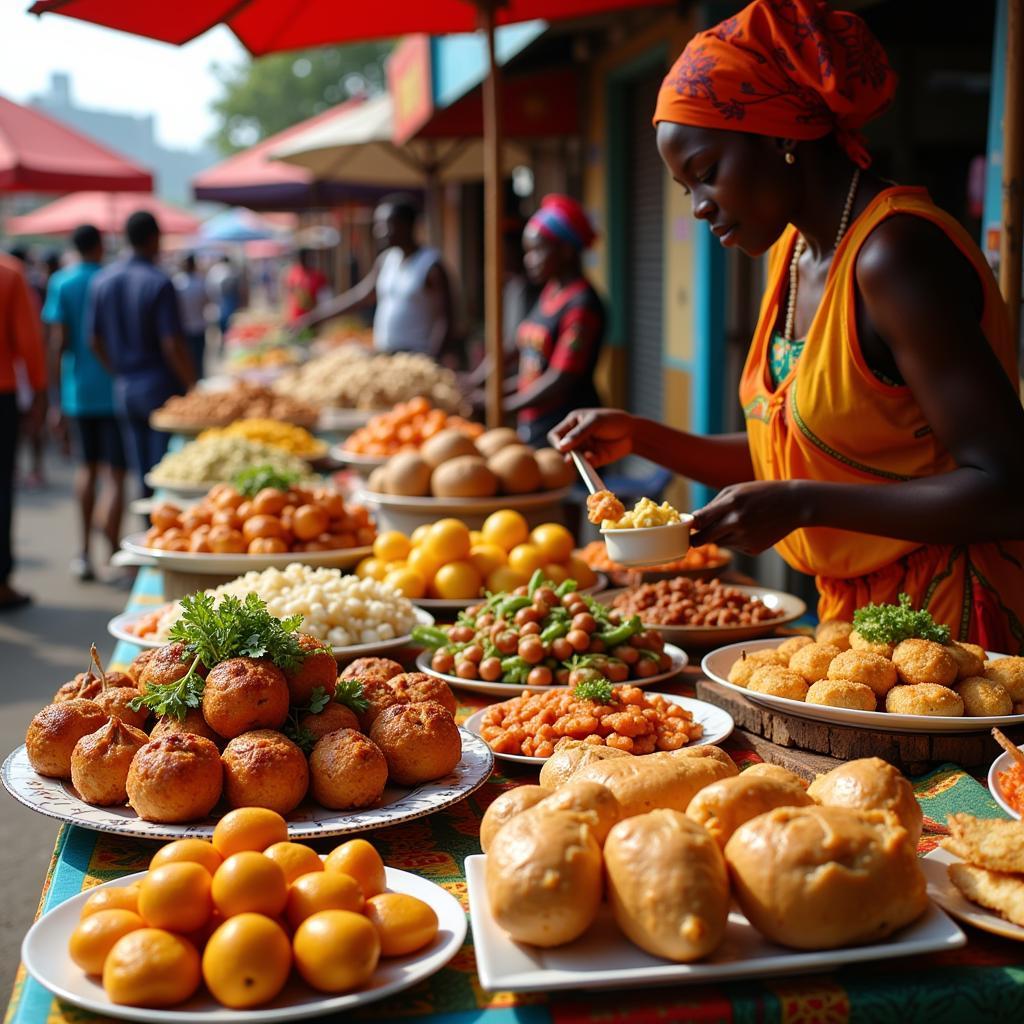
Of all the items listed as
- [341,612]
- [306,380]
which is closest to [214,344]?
[306,380]

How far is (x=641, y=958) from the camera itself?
1418 mm

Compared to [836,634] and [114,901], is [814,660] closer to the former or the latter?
[836,634]

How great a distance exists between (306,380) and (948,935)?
24.3 ft

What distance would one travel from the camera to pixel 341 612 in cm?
282

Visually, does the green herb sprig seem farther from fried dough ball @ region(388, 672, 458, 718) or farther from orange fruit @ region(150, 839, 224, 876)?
orange fruit @ region(150, 839, 224, 876)

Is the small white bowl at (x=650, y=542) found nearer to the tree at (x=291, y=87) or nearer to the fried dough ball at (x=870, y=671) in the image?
the fried dough ball at (x=870, y=671)

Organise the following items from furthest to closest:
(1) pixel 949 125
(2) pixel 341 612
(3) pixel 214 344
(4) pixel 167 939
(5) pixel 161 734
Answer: (3) pixel 214 344, (1) pixel 949 125, (2) pixel 341 612, (5) pixel 161 734, (4) pixel 167 939

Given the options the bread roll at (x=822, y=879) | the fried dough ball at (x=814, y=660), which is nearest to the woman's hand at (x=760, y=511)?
the fried dough ball at (x=814, y=660)

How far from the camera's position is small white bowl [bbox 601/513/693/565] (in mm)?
2395

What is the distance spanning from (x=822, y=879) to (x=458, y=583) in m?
1.97

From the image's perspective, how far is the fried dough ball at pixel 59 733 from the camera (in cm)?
197

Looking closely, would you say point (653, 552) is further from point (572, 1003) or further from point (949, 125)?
point (949, 125)

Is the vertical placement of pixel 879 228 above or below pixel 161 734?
above

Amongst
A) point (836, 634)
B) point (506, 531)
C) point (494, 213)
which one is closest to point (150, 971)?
point (836, 634)
